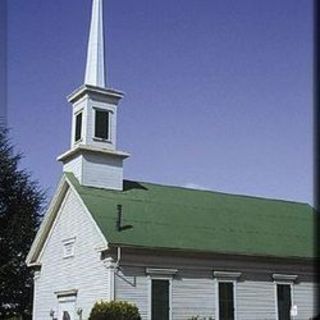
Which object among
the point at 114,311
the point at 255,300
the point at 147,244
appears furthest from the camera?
the point at 255,300

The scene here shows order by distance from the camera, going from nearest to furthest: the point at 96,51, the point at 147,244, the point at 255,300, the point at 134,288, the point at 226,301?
the point at 134,288, the point at 147,244, the point at 226,301, the point at 255,300, the point at 96,51

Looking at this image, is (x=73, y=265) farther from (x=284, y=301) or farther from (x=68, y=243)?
(x=284, y=301)

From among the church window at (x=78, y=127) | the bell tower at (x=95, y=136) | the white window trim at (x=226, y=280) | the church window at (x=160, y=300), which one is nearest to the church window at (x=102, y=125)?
the bell tower at (x=95, y=136)

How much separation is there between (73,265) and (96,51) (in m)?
10.7

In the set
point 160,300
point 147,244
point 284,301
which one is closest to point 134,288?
point 160,300

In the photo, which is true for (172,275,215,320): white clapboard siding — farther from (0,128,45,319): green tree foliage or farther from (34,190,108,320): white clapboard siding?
(0,128,45,319): green tree foliage

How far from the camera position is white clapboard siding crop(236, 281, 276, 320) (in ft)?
76.7

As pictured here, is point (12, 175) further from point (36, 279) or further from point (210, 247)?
point (210, 247)

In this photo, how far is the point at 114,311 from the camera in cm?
1952

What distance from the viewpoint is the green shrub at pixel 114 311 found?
63.6 ft

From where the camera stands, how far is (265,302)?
2405cm

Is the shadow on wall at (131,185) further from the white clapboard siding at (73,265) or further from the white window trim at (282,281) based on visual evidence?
the white window trim at (282,281)

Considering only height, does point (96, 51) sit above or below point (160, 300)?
above

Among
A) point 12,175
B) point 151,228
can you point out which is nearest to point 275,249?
point 151,228
